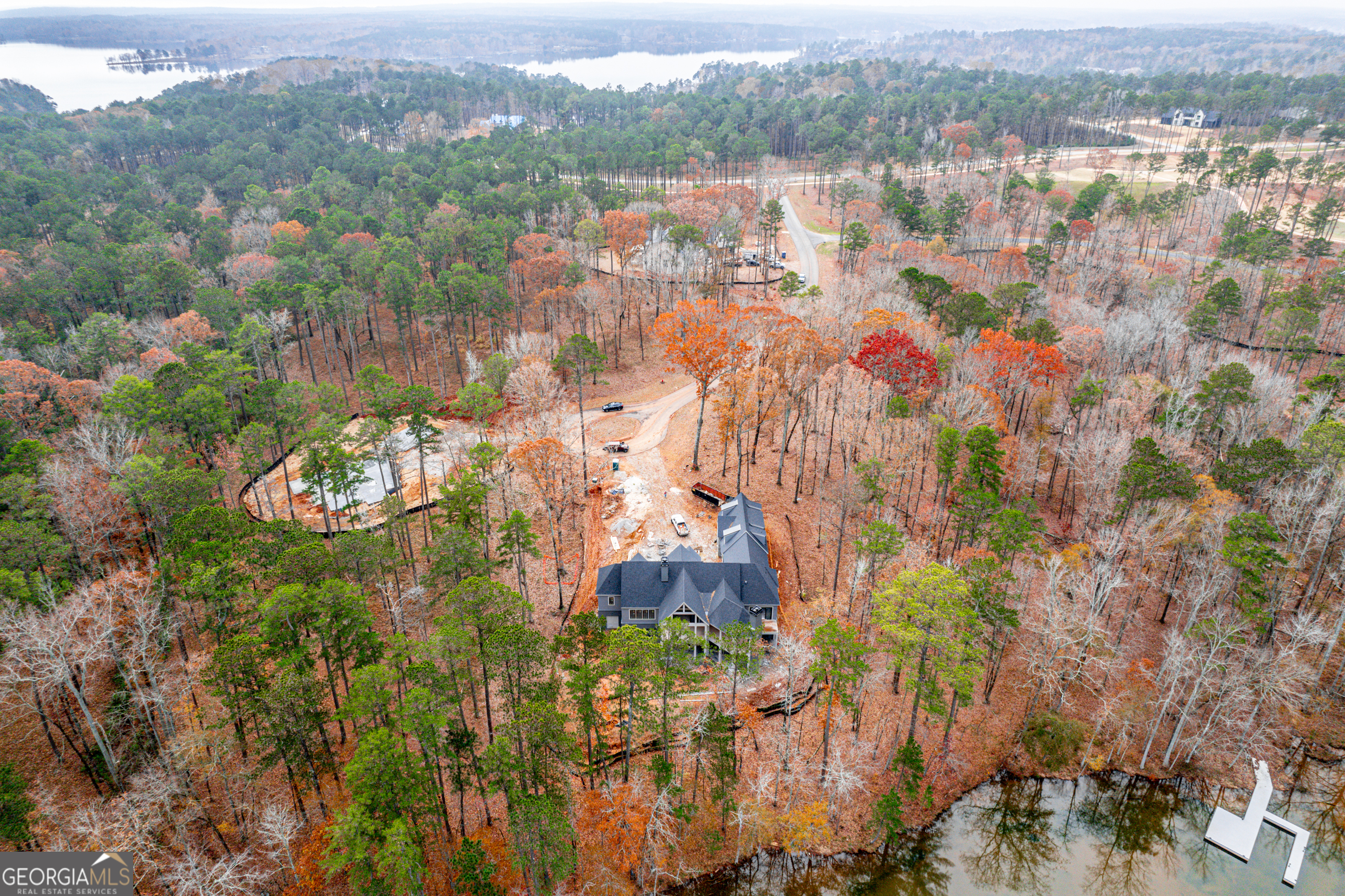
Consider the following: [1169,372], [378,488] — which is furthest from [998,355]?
[378,488]

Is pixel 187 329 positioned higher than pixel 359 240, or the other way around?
pixel 359 240

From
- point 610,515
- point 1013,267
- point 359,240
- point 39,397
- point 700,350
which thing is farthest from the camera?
point 1013,267

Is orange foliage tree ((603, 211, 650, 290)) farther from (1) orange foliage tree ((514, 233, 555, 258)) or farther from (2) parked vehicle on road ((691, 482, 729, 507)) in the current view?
(2) parked vehicle on road ((691, 482, 729, 507))

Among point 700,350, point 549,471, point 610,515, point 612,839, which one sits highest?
point 700,350

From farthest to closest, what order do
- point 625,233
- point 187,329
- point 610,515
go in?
point 625,233
point 187,329
point 610,515

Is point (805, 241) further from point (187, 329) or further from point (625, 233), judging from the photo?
point (187, 329)

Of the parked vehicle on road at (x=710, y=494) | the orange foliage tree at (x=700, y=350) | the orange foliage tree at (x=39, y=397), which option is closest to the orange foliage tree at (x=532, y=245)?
the orange foliage tree at (x=700, y=350)

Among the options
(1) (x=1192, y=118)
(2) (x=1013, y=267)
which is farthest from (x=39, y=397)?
(1) (x=1192, y=118)
